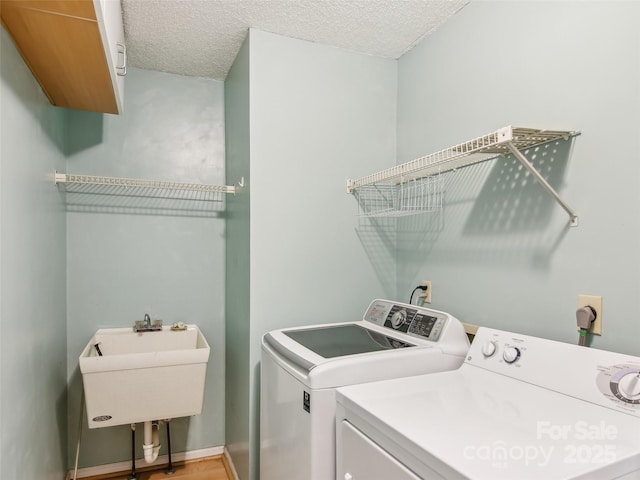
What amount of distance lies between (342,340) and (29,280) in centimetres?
127

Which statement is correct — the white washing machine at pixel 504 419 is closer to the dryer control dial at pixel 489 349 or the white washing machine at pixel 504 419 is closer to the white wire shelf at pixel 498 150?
the dryer control dial at pixel 489 349

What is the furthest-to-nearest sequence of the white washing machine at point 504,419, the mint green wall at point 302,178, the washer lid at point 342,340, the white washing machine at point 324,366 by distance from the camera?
the mint green wall at point 302,178
the washer lid at point 342,340
the white washing machine at point 324,366
the white washing machine at point 504,419

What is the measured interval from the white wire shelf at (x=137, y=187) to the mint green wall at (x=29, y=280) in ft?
0.51

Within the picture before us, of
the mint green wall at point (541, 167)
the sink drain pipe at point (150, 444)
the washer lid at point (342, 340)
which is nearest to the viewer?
the mint green wall at point (541, 167)

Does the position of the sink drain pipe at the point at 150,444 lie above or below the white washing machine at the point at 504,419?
below

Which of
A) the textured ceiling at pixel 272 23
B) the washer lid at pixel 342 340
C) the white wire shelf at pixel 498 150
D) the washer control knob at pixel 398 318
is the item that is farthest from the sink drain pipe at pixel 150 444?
the textured ceiling at pixel 272 23

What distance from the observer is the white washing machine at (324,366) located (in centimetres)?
136

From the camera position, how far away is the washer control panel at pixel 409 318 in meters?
1.67

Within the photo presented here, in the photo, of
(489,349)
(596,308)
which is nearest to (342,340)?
(489,349)

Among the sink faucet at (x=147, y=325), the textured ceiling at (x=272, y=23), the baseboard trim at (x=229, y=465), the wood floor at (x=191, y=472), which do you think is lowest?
the wood floor at (x=191, y=472)

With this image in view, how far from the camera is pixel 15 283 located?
1407mm

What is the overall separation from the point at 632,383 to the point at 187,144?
2.51m

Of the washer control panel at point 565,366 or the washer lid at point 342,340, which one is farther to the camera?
the washer lid at point 342,340

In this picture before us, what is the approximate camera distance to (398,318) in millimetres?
1891
